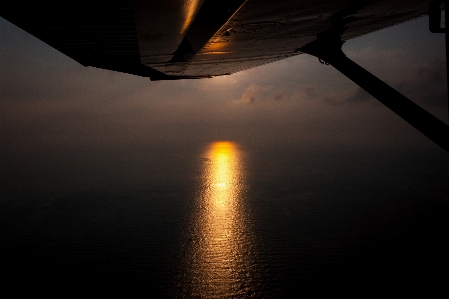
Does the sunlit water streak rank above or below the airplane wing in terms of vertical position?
below

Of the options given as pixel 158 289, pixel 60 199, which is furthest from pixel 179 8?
pixel 60 199

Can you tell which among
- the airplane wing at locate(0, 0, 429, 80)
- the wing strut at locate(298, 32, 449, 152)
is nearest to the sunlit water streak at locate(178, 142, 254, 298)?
the airplane wing at locate(0, 0, 429, 80)

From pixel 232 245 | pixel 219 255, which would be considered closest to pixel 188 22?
pixel 219 255

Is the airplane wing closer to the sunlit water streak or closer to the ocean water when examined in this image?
the ocean water

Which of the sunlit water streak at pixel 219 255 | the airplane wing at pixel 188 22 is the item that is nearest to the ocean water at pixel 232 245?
the sunlit water streak at pixel 219 255

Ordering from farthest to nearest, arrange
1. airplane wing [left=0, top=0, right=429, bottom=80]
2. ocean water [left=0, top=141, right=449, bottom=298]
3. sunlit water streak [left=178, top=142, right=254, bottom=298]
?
sunlit water streak [left=178, top=142, right=254, bottom=298], ocean water [left=0, top=141, right=449, bottom=298], airplane wing [left=0, top=0, right=429, bottom=80]

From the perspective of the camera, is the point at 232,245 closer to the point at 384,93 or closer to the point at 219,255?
the point at 219,255

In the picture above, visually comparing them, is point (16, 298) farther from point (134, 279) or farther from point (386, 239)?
point (386, 239)
